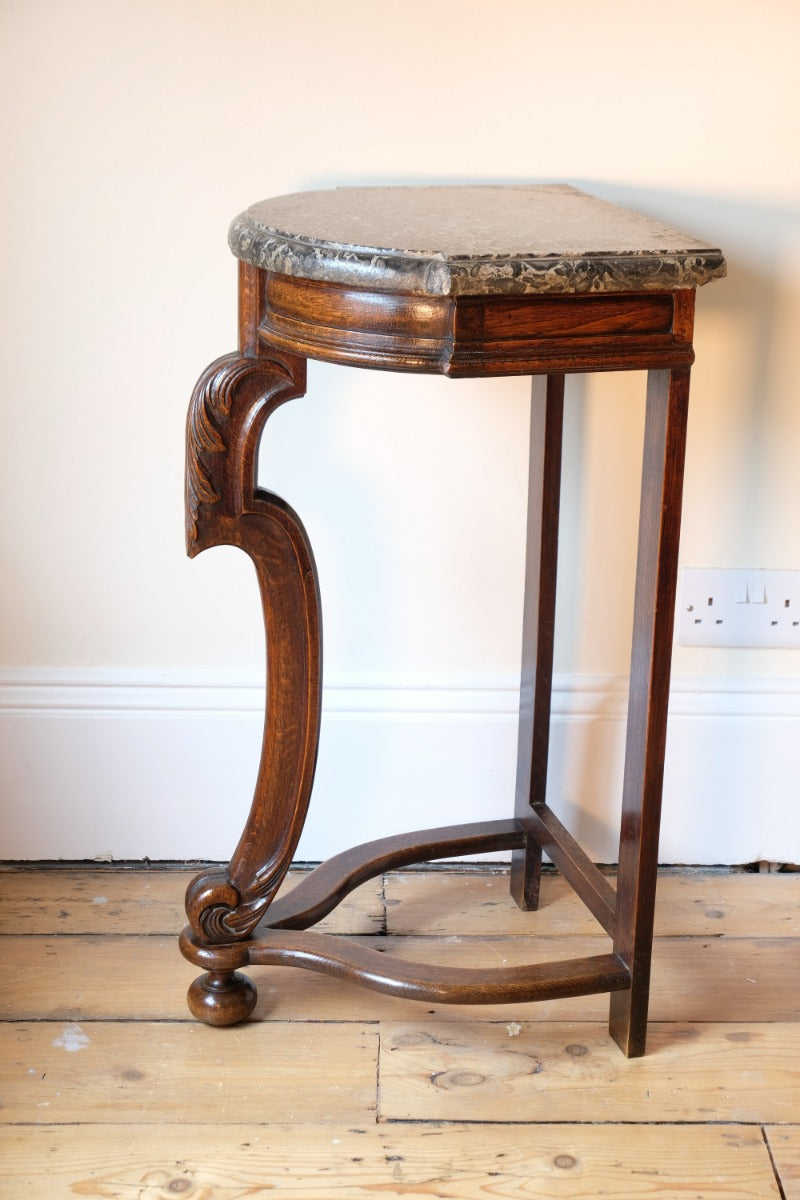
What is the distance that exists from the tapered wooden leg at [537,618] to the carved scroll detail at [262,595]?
0.31 meters

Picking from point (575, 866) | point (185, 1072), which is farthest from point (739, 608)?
point (185, 1072)

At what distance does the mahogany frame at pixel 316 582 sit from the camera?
3.07 feet

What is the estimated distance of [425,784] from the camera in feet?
4.92

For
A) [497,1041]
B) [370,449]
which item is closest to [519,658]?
[370,449]

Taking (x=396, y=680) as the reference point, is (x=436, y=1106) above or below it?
below

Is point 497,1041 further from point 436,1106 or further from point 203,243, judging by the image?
point 203,243

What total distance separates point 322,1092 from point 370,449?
2.22 ft

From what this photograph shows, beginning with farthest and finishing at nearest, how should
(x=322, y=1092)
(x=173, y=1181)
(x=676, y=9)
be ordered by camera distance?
(x=676, y=9) < (x=322, y=1092) < (x=173, y=1181)

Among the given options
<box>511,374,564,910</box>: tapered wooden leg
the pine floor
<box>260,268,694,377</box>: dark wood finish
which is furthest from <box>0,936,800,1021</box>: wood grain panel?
<box>260,268,694,377</box>: dark wood finish

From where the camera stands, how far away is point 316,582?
113 cm

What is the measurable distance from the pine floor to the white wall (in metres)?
0.16

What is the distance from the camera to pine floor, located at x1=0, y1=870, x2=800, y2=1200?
103 cm

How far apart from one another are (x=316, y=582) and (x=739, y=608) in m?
0.58

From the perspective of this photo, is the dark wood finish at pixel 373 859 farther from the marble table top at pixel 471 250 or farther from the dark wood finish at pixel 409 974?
the marble table top at pixel 471 250
